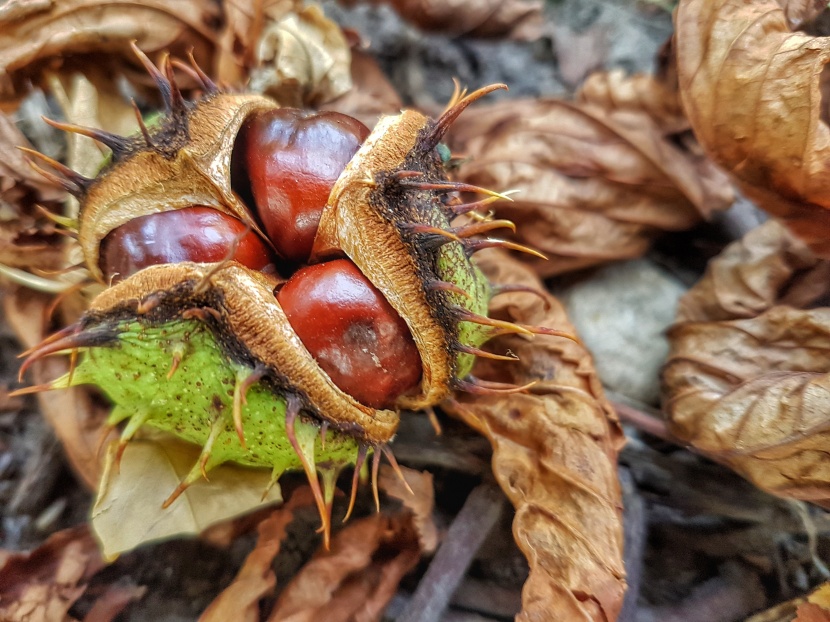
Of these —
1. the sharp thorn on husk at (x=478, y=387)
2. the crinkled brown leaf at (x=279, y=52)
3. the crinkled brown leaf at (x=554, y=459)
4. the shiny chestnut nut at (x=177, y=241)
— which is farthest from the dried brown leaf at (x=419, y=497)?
the crinkled brown leaf at (x=279, y=52)

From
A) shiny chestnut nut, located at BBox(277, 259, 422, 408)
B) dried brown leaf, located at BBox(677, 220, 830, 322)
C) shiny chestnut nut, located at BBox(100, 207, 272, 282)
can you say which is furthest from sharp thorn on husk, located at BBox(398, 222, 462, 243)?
dried brown leaf, located at BBox(677, 220, 830, 322)

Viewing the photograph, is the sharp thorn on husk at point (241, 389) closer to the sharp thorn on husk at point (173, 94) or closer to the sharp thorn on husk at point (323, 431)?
the sharp thorn on husk at point (323, 431)

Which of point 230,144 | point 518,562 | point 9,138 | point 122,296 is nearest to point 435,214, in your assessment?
point 230,144

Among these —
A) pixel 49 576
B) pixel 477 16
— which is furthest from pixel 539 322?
pixel 49 576

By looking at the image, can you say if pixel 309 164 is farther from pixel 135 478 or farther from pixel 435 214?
pixel 135 478

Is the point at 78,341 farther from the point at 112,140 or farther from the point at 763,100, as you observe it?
the point at 763,100

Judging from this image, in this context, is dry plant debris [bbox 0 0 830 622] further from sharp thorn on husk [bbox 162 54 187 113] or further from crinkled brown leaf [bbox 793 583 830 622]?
sharp thorn on husk [bbox 162 54 187 113]
